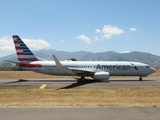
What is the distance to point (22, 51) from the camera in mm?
34688

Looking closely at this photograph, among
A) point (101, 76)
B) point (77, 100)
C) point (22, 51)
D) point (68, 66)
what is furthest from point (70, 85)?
point (22, 51)

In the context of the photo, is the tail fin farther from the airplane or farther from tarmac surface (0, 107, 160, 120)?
tarmac surface (0, 107, 160, 120)

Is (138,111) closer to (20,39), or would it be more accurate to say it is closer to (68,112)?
(68,112)

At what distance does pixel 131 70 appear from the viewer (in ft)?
112

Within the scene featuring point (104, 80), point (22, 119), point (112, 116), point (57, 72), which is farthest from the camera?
point (57, 72)

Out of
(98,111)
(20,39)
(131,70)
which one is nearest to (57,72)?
(20,39)

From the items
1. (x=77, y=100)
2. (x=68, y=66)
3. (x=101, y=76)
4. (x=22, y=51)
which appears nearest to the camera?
(x=77, y=100)

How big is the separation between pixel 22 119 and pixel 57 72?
25354 mm


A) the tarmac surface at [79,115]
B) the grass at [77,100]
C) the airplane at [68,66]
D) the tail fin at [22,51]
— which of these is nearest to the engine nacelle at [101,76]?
the airplane at [68,66]

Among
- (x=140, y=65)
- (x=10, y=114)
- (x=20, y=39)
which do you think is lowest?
(x=10, y=114)

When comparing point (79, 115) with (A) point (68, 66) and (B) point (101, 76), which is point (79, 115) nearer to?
(B) point (101, 76)

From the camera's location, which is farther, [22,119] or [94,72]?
[94,72]

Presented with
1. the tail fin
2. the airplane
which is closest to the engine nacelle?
the airplane

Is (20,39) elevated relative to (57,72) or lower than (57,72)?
elevated
